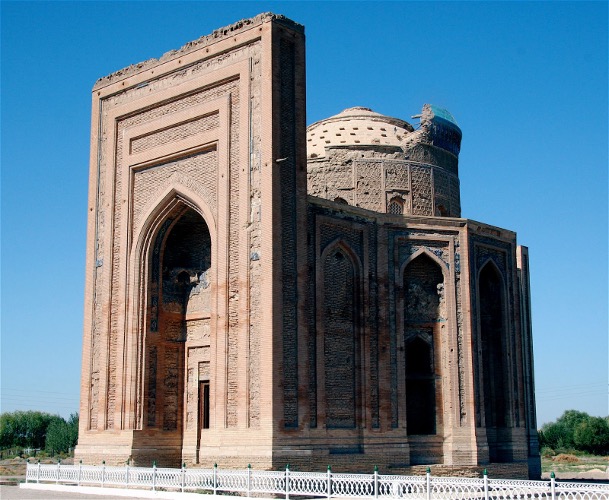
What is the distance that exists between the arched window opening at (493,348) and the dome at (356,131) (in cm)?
447

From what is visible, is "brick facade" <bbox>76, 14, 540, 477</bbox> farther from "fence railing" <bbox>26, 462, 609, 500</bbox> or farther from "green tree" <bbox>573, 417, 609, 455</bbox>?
"green tree" <bbox>573, 417, 609, 455</bbox>

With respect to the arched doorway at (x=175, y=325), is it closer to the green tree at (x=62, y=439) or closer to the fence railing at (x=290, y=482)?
the fence railing at (x=290, y=482)

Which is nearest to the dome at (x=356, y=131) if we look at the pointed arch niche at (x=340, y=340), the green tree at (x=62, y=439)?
the pointed arch niche at (x=340, y=340)

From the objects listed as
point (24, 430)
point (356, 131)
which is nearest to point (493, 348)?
point (356, 131)

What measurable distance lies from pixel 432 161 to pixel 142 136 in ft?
26.4

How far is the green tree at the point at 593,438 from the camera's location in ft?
166

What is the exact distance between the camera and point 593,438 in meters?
50.6

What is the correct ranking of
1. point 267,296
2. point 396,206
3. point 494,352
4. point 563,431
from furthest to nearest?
point 563,431
point 396,206
point 494,352
point 267,296

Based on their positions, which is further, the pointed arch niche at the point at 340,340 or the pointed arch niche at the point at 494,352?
the pointed arch niche at the point at 494,352

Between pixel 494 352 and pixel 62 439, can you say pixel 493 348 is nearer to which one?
pixel 494 352

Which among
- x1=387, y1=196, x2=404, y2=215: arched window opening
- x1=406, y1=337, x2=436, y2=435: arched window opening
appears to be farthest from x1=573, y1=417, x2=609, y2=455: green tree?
x1=406, y1=337, x2=436, y2=435: arched window opening

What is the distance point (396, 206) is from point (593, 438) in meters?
33.2

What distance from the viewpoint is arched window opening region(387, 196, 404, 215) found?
Result: 23031 millimetres

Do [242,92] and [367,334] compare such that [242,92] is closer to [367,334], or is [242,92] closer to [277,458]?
[367,334]
